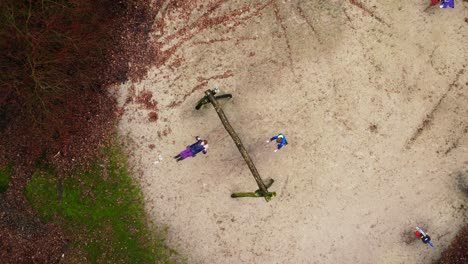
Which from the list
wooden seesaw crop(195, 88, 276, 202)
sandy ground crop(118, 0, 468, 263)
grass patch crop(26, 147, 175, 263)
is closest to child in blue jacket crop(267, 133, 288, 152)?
sandy ground crop(118, 0, 468, 263)

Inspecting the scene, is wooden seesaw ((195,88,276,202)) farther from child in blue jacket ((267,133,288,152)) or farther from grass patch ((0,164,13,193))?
grass patch ((0,164,13,193))

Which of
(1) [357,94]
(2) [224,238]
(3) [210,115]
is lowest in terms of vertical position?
(2) [224,238]

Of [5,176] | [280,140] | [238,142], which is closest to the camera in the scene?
[238,142]

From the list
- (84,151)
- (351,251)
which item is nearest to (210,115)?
(84,151)

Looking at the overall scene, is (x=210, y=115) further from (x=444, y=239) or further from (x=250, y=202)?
(x=444, y=239)

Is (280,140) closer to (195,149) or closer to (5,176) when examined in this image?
(195,149)

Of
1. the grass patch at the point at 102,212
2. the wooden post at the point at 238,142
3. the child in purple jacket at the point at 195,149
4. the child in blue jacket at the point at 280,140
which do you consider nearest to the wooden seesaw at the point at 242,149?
the wooden post at the point at 238,142

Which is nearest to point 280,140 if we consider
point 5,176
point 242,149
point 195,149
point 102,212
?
point 242,149

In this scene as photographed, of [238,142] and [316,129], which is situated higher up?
[238,142]

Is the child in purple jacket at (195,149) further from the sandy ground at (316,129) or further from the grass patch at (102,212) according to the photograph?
the grass patch at (102,212)
